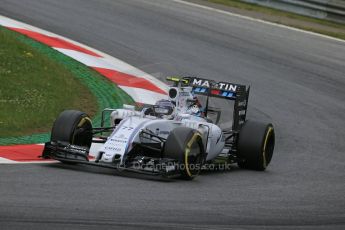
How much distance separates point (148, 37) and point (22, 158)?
9.08 metres

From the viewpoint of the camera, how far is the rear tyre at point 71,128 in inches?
403

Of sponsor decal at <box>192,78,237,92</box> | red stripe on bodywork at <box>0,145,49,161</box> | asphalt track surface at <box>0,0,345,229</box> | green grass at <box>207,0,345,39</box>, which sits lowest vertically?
red stripe on bodywork at <box>0,145,49,161</box>

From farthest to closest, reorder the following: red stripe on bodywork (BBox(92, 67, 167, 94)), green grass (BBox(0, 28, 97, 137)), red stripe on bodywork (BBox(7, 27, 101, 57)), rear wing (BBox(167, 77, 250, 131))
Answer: red stripe on bodywork (BBox(7, 27, 101, 57)) < red stripe on bodywork (BBox(92, 67, 167, 94)) < green grass (BBox(0, 28, 97, 137)) < rear wing (BBox(167, 77, 250, 131))

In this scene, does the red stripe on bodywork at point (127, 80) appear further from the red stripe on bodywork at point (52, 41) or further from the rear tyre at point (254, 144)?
the rear tyre at point (254, 144)

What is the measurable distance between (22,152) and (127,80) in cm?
533

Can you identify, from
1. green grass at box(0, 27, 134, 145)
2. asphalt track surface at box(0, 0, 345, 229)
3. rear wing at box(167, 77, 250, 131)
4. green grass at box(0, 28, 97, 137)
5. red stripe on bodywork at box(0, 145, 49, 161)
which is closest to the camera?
asphalt track surface at box(0, 0, 345, 229)

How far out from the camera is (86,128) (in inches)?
414

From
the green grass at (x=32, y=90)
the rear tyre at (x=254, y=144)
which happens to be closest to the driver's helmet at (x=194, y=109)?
the rear tyre at (x=254, y=144)

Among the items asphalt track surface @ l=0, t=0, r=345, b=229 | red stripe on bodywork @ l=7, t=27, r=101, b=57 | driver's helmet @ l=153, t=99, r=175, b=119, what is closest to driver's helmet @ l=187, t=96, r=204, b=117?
driver's helmet @ l=153, t=99, r=175, b=119

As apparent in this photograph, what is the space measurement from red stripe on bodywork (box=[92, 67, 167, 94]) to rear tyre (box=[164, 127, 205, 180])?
17.1 ft

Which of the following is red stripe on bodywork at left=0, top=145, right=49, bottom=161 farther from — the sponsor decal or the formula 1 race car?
the sponsor decal

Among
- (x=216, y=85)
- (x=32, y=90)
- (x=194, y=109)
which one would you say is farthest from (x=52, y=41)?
(x=194, y=109)

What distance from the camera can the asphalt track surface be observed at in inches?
312

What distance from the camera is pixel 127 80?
15.7m
